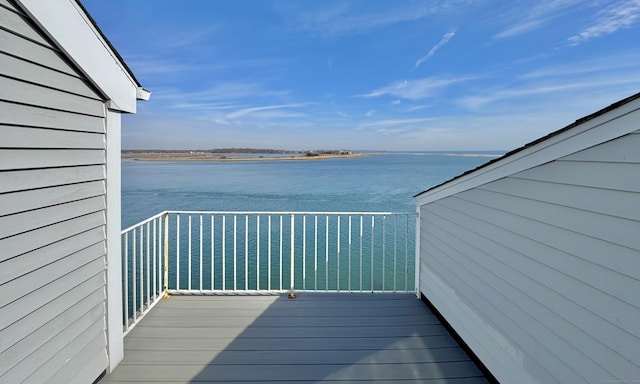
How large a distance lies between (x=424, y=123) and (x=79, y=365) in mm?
31661

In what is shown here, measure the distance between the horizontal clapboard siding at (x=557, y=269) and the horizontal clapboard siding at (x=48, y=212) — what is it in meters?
2.50

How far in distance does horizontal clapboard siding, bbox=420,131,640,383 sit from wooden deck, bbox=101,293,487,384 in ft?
1.28

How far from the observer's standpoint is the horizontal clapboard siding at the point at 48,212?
151 cm

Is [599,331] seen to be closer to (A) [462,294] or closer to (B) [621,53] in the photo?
(A) [462,294]

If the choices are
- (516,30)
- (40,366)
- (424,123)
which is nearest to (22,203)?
(40,366)

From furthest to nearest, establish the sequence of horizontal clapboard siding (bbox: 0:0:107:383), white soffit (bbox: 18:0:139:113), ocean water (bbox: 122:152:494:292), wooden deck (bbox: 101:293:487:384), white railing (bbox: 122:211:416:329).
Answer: white railing (bbox: 122:211:416:329)
ocean water (bbox: 122:152:494:292)
wooden deck (bbox: 101:293:487:384)
white soffit (bbox: 18:0:139:113)
horizontal clapboard siding (bbox: 0:0:107:383)

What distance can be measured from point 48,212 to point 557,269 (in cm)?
256

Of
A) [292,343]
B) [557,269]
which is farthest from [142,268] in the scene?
[557,269]

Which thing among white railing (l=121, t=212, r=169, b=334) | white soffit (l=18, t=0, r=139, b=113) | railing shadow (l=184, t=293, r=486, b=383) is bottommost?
railing shadow (l=184, t=293, r=486, b=383)

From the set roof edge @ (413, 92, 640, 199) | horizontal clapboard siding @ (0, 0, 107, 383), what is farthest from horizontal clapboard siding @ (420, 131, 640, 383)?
horizontal clapboard siding @ (0, 0, 107, 383)

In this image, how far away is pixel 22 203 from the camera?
159 cm

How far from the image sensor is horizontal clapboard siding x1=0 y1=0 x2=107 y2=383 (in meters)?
1.51

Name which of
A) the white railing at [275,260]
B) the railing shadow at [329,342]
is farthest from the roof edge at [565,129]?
the white railing at [275,260]

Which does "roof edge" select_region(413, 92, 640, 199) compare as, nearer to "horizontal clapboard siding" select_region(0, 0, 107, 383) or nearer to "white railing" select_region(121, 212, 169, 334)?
"horizontal clapboard siding" select_region(0, 0, 107, 383)
